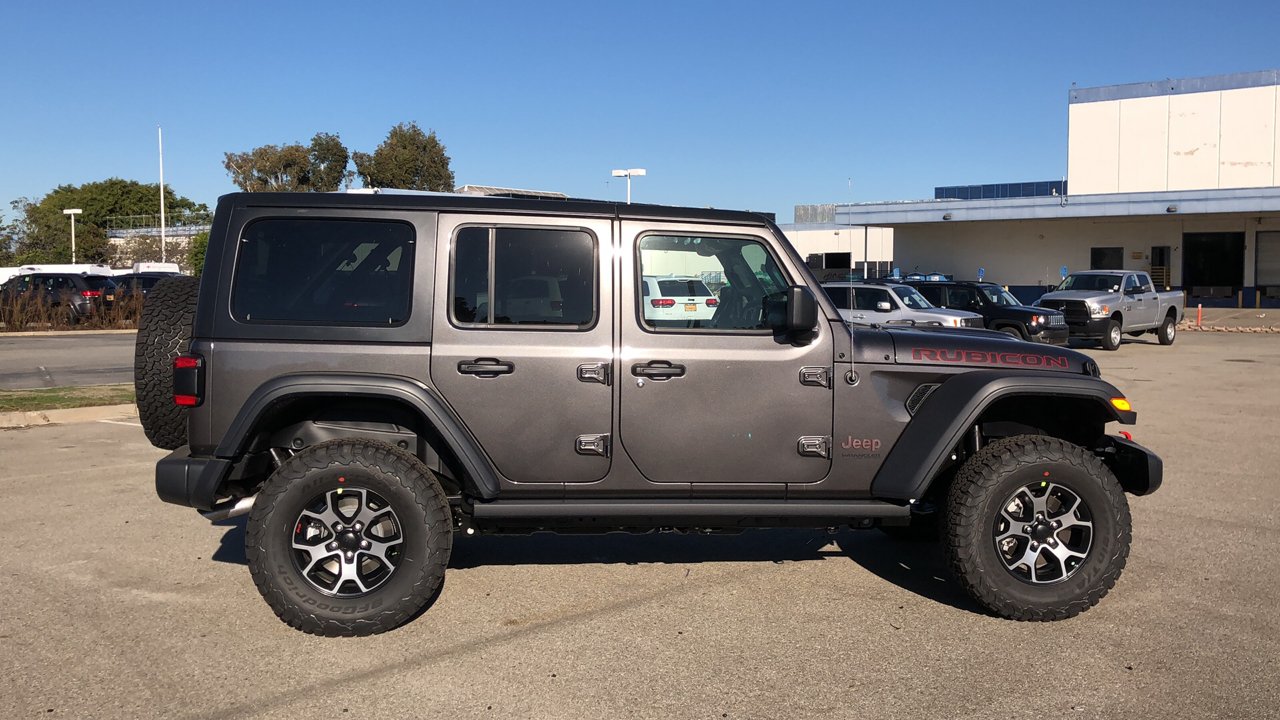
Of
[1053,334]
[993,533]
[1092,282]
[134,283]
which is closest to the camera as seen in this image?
[993,533]

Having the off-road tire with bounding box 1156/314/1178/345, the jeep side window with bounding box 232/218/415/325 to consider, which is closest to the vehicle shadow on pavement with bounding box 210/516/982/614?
the jeep side window with bounding box 232/218/415/325

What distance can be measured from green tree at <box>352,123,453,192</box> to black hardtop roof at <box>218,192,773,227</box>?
92.8 ft

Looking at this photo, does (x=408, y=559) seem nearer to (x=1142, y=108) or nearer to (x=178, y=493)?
(x=178, y=493)

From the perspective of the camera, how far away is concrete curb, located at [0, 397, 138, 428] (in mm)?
11375

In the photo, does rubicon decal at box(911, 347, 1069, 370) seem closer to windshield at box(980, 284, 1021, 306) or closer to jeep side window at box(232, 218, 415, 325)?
jeep side window at box(232, 218, 415, 325)

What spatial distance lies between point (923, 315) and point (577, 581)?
14.6 m

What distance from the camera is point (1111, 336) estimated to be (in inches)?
990

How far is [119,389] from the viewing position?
1380 cm

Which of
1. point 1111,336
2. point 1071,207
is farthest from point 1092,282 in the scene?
point 1071,207

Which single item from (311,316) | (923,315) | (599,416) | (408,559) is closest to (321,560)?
(408,559)

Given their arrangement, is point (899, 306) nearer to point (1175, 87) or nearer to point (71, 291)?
point (71, 291)

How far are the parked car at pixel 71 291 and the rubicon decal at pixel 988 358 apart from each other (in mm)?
28019

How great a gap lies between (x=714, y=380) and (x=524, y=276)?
1042mm

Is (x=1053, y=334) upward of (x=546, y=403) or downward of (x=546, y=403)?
downward
